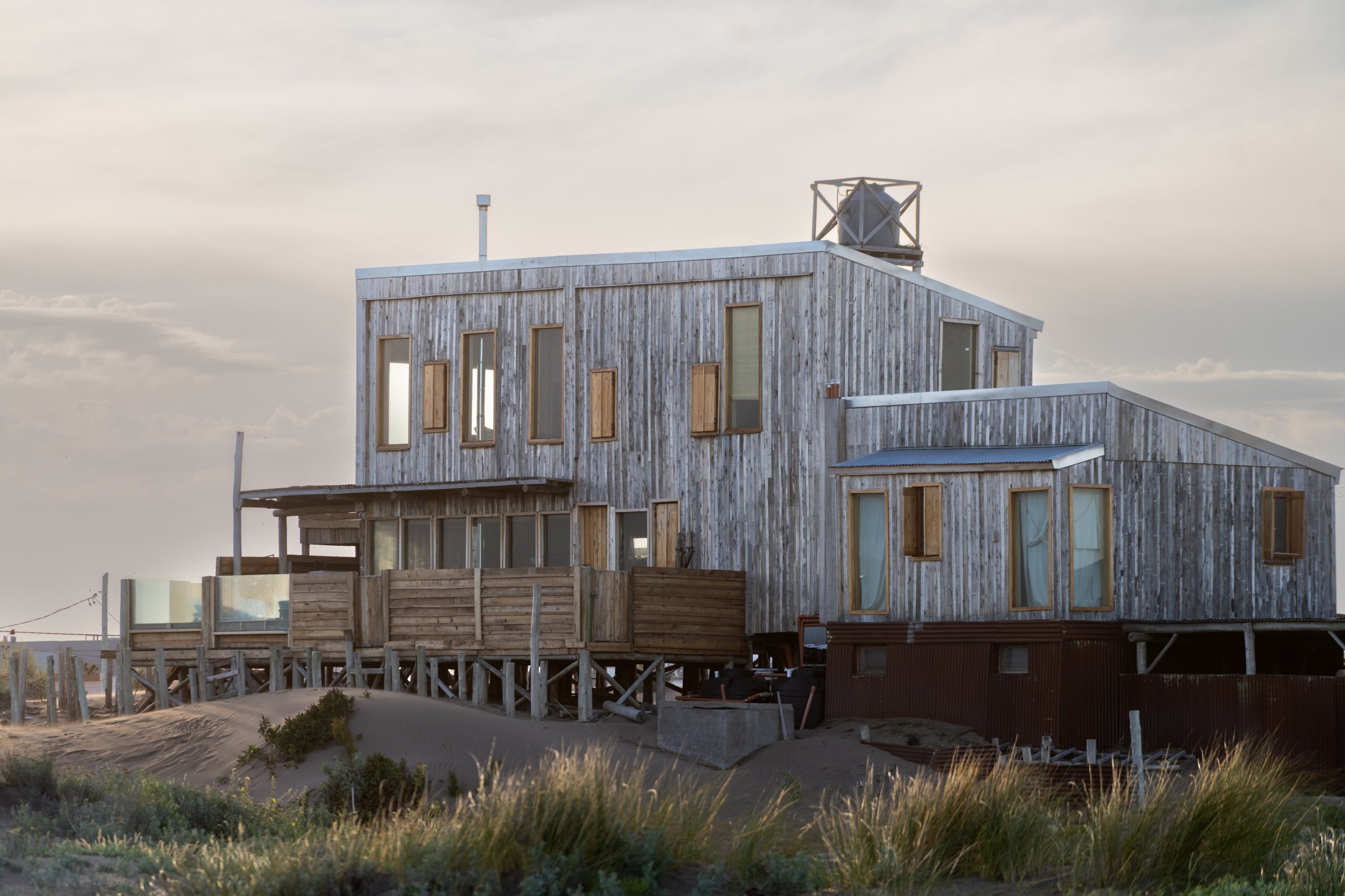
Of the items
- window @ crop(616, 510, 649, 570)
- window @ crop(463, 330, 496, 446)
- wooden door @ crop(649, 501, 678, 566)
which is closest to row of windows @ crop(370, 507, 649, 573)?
window @ crop(616, 510, 649, 570)

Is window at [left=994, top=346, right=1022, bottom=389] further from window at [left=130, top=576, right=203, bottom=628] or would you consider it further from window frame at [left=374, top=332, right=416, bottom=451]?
window at [left=130, top=576, right=203, bottom=628]

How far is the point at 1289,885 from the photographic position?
43.1ft

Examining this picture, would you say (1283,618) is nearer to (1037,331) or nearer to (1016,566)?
(1016,566)

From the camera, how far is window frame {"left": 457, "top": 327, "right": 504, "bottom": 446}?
34.2 metres

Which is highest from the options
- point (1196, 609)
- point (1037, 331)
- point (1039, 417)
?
point (1037, 331)

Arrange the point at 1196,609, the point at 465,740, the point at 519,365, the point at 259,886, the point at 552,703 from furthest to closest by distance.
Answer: the point at 519,365
the point at 552,703
the point at 1196,609
the point at 465,740
the point at 259,886

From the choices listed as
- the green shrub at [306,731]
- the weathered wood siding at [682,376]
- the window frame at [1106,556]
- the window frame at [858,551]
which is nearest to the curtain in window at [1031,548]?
the window frame at [1106,556]

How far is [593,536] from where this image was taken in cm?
3325

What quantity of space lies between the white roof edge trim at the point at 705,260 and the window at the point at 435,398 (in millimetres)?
1932

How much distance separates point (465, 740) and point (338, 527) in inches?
435

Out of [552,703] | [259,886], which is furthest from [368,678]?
[259,886]

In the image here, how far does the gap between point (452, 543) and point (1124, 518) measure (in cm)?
1378

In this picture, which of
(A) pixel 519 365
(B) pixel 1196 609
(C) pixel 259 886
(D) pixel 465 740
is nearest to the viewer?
(C) pixel 259 886

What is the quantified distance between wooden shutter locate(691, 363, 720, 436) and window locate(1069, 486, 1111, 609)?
7.75 meters
